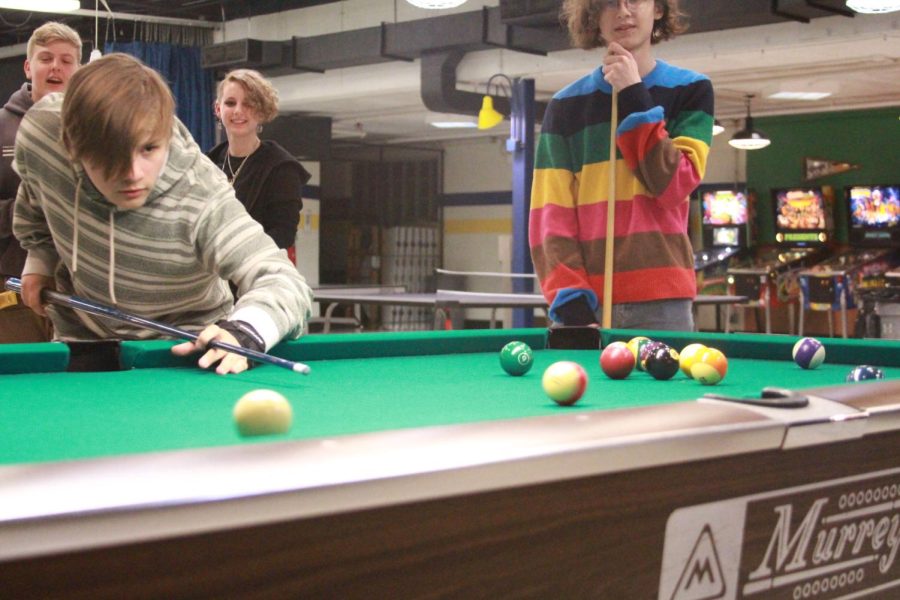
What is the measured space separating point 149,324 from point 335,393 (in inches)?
26.5

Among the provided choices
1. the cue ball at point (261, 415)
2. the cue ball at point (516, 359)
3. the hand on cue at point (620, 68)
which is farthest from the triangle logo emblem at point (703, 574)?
the hand on cue at point (620, 68)

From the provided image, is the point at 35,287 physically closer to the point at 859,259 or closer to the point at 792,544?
the point at 792,544

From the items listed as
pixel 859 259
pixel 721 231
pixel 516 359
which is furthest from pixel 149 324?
pixel 721 231

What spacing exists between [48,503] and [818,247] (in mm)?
13004

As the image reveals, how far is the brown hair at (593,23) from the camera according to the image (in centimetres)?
293

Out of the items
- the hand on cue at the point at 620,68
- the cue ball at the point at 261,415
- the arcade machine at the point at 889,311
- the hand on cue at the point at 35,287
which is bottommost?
the arcade machine at the point at 889,311

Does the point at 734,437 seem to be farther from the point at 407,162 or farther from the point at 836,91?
the point at 407,162

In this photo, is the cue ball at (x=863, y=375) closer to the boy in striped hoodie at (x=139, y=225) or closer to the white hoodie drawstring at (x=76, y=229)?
the boy in striped hoodie at (x=139, y=225)

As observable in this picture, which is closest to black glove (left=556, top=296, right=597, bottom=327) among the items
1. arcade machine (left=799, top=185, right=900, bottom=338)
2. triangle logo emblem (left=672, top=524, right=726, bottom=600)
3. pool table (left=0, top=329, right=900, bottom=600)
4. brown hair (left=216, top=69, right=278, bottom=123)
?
pool table (left=0, top=329, right=900, bottom=600)

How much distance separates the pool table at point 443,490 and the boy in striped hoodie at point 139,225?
0.36 meters

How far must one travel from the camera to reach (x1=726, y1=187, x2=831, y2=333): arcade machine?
41.3 ft

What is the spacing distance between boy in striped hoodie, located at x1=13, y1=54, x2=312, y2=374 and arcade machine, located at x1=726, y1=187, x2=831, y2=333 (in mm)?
10692

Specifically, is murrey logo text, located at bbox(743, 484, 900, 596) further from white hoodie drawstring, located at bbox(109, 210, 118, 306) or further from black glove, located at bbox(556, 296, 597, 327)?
white hoodie drawstring, located at bbox(109, 210, 118, 306)

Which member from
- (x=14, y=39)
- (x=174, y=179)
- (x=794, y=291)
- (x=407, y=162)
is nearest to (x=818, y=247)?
(x=794, y=291)
